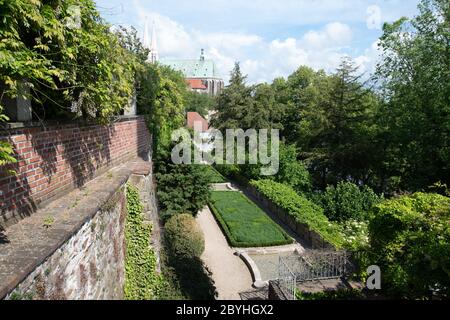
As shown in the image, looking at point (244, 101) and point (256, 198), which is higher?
point (244, 101)

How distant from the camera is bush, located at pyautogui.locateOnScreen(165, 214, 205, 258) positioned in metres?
12.0

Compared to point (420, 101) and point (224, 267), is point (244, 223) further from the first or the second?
point (420, 101)

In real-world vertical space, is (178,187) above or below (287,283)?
above

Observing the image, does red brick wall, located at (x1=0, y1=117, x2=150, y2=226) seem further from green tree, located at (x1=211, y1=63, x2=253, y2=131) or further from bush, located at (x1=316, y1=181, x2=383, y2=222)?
green tree, located at (x1=211, y1=63, x2=253, y2=131)

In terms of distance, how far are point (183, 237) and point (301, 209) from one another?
766cm

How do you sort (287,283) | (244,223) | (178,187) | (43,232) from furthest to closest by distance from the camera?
(244,223), (178,187), (287,283), (43,232)

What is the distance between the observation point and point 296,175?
23312 mm

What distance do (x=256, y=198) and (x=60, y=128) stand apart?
19.6 metres

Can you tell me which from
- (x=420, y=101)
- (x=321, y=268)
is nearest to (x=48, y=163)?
(x=321, y=268)

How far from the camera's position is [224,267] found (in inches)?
510

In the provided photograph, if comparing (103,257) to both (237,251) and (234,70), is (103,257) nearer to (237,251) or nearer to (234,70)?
(237,251)

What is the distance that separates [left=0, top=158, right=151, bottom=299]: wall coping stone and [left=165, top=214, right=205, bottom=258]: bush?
6.79 metres

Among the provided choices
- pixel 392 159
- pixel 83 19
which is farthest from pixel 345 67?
pixel 83 19

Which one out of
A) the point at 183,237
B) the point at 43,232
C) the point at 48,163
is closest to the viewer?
the point at 43,232
